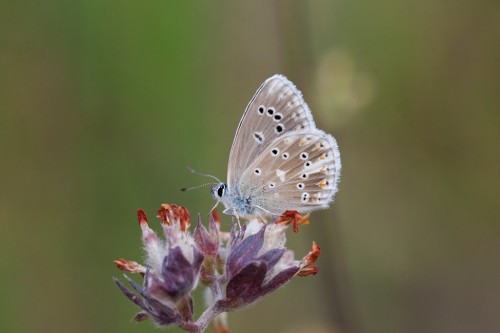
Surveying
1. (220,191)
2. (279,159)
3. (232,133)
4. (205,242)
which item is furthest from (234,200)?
(232,133)

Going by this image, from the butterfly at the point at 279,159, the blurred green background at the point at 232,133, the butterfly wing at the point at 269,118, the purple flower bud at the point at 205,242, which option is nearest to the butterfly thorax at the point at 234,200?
the butterfly at the point at 279,159

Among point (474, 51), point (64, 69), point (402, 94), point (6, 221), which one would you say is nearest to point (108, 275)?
A: point (6, 221)

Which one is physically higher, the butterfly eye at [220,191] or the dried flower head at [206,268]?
the butterfly eye at [220,191]

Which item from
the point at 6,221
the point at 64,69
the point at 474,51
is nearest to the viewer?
the point at 6,221

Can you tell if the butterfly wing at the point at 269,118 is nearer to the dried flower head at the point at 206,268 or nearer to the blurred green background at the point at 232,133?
the dried flower head at the point at 206,268

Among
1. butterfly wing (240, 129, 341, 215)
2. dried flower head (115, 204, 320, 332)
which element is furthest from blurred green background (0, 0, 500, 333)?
dried flower head (115, 204, 320, 332)

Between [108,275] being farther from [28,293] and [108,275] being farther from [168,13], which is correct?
[168,13]
